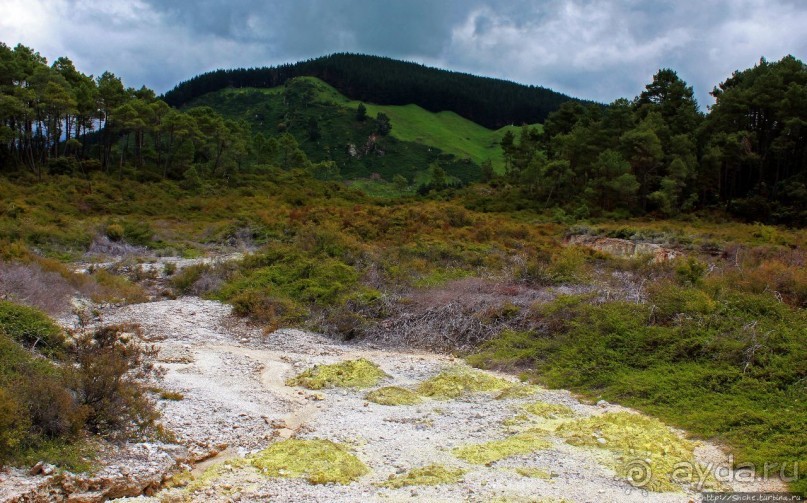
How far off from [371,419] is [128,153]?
56115mm

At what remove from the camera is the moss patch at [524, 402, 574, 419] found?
10461 mm

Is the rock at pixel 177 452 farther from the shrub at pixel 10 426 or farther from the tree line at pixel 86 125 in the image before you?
the tree line at pixel 86 125

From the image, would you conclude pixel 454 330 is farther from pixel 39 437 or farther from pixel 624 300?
pixel 39 437

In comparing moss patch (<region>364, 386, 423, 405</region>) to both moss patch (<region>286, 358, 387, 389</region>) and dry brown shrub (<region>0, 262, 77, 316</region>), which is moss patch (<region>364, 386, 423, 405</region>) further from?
dry brown shrub (<region>0, 262, 77, 316</region>)

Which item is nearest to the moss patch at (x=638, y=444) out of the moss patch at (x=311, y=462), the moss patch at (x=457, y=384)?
the moss patch at (x=457, y=384)

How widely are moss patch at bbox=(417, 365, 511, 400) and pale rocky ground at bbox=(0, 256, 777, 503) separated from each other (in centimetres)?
37

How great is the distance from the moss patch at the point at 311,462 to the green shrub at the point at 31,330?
559cm

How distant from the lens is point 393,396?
11.5 m

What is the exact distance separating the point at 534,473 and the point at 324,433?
3384 millimetres

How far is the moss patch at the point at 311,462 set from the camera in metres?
7.70

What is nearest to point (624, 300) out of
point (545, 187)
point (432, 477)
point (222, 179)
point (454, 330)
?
point (454, 330)

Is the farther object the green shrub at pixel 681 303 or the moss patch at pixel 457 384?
the green shrub at pixel 681 303

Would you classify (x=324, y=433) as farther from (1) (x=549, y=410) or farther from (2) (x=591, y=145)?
(2) (x=591, y=145)

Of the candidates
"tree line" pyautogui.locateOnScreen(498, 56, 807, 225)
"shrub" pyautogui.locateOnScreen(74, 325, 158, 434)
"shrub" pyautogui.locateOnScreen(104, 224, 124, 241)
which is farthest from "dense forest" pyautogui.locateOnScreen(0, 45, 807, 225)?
"shrub" pyautogui.locateOnScreen(74, 325, 158, 434)
